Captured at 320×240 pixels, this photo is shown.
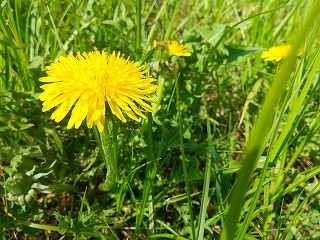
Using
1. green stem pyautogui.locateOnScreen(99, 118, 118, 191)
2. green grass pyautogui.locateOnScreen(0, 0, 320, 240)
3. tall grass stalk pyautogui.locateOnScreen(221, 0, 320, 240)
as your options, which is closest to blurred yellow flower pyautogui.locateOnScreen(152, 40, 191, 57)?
green grass pyautogui.locateOnScreen(0, 0, 320, 240)

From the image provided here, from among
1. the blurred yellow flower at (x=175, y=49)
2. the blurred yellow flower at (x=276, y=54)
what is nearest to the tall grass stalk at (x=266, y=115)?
the blurred yellow flower at (x=175, y=49)

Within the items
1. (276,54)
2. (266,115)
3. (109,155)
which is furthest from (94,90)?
(276,54)

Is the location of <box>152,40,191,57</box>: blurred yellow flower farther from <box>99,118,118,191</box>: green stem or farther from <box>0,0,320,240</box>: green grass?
<box>99,118,118,191</box>: green stem

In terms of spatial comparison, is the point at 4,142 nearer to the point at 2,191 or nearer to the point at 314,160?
the point at 2,191

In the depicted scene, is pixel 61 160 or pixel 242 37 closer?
pixel 61 160

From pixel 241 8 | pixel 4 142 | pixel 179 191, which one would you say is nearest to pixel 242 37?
pixel 241 8
